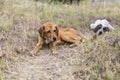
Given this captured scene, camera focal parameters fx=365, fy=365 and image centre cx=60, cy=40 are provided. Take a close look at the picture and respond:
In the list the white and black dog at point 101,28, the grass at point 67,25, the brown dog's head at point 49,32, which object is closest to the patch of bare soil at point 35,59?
the grass at point 67,25

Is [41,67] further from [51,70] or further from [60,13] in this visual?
[60,13]

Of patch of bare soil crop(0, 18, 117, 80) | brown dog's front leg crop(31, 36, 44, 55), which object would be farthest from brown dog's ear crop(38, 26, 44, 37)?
patch of bare soil crop(0, 18, 117, 80)

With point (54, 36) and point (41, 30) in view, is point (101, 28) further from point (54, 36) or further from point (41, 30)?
point (41, 30)

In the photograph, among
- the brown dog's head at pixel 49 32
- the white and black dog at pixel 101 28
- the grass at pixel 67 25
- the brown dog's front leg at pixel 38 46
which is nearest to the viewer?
the grass at pixel 67 25

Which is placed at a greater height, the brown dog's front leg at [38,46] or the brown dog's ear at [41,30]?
the brown dog's ear at [41,30]

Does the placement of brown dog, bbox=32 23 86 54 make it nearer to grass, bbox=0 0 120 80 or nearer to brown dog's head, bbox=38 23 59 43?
brown dog's head, bbox=38 23 59 43

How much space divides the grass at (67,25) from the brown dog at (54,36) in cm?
25

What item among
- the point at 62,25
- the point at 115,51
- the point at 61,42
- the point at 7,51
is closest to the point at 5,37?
the point at 7,51

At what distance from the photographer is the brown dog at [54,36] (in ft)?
26.5

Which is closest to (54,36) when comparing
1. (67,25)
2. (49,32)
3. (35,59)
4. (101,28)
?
(49,32)

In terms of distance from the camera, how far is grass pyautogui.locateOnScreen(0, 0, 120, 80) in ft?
21.7

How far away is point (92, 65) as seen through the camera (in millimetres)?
6738

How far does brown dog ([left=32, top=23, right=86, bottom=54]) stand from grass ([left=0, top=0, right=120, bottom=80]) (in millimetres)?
255

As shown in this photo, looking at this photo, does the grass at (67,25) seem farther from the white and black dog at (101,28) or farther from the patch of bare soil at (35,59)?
the white and black dog at (101,28)
